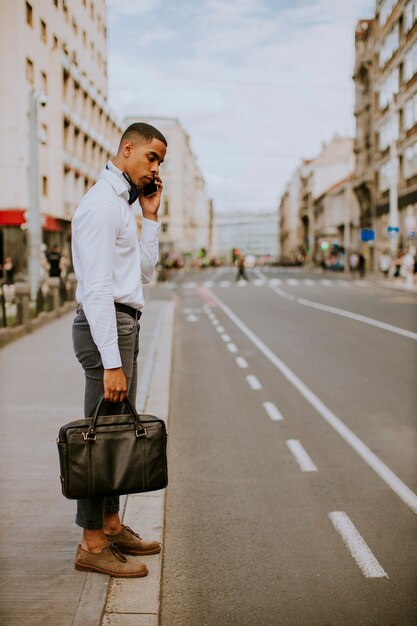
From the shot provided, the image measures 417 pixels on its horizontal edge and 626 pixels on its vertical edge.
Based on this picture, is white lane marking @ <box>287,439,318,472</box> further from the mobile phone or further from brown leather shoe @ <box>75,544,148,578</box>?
the mobile phone

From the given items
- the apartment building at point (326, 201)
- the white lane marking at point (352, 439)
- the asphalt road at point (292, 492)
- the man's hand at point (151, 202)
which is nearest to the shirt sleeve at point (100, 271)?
the man's hand at point (151, 202)

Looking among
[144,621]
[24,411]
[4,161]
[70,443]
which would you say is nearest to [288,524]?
[144,621]

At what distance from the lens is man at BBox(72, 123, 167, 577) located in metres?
3.31

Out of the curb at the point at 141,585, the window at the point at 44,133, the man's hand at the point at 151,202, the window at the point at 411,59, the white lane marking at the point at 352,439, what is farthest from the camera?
the window at the point at 44,133

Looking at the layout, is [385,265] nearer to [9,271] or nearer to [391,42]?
[391,42]

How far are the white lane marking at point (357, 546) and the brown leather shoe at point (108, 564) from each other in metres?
1.18

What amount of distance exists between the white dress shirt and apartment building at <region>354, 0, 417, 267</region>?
2638cm

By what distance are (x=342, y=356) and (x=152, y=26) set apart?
930 centimetres

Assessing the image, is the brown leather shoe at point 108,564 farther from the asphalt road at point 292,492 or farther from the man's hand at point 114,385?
the man's hand at point 114,385

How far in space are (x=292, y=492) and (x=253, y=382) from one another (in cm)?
488

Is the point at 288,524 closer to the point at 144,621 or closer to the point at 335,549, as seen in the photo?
the point at 335,549

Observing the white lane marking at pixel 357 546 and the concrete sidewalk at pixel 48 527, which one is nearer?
the concrete sidewalk at pixel 48 527

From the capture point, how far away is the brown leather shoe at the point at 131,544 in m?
3.85

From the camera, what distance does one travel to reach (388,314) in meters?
20.9
